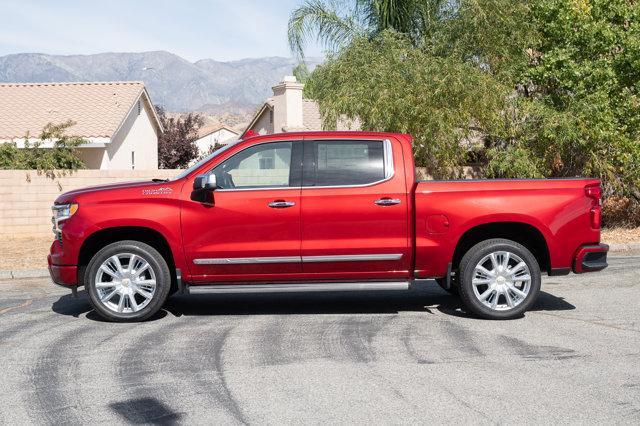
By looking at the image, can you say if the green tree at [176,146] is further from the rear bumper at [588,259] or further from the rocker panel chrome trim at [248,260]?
the rear bumper at [588,259]

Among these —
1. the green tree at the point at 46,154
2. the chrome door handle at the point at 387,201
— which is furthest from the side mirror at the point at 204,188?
the green tree at the point at 46,154

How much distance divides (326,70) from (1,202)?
819 cm

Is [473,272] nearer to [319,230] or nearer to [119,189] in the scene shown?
[319,230]

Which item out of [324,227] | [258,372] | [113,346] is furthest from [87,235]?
[258,372]

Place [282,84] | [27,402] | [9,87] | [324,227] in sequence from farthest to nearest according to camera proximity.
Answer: [282,84] → [9,87] → [324,227] → [27,402]

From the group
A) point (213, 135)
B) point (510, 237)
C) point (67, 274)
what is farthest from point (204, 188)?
point (213, 135)

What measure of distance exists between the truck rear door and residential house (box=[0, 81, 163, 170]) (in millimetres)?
18364

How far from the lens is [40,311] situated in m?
9.77

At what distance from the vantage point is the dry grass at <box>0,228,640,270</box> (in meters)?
14.2

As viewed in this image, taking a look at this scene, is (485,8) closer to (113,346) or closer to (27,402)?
(113,346)

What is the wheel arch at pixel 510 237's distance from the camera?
29.2ft

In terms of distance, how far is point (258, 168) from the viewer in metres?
8.86

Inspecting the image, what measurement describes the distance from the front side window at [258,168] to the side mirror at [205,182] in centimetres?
34

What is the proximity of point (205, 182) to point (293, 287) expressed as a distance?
1.43 meters
